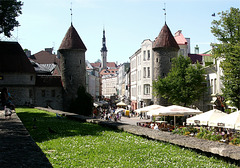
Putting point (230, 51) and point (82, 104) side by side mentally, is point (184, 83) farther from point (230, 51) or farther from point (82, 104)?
point (82, 104)

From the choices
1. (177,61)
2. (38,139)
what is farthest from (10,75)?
(38,139)

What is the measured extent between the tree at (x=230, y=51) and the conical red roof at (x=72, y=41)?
2883cm

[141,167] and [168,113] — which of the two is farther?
[168,113]

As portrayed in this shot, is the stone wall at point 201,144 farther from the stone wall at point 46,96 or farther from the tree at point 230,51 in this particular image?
the stone wall at point 46,96

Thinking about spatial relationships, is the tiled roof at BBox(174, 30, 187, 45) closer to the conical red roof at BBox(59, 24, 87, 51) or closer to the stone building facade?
the conical red roof at BBox(59, 24, 87, 51)

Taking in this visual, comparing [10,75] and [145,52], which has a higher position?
[145,52]

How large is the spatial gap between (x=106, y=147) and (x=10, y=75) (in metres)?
46.5

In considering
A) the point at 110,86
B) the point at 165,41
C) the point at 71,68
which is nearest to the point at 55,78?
the point at 71,68

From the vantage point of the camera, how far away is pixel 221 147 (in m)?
8.52

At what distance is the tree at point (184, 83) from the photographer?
39250 millimetres

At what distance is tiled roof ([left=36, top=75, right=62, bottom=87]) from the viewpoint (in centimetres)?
5759

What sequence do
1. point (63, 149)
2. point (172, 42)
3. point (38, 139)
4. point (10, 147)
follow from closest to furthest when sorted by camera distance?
point (10, 147) < point (63, 149) < point (38, 139) < point (172, 42)

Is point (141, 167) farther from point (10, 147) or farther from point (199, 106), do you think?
point (199, 106)

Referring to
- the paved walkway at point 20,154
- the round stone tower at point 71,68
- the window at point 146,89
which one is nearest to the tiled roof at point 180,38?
the window at point 146,89
